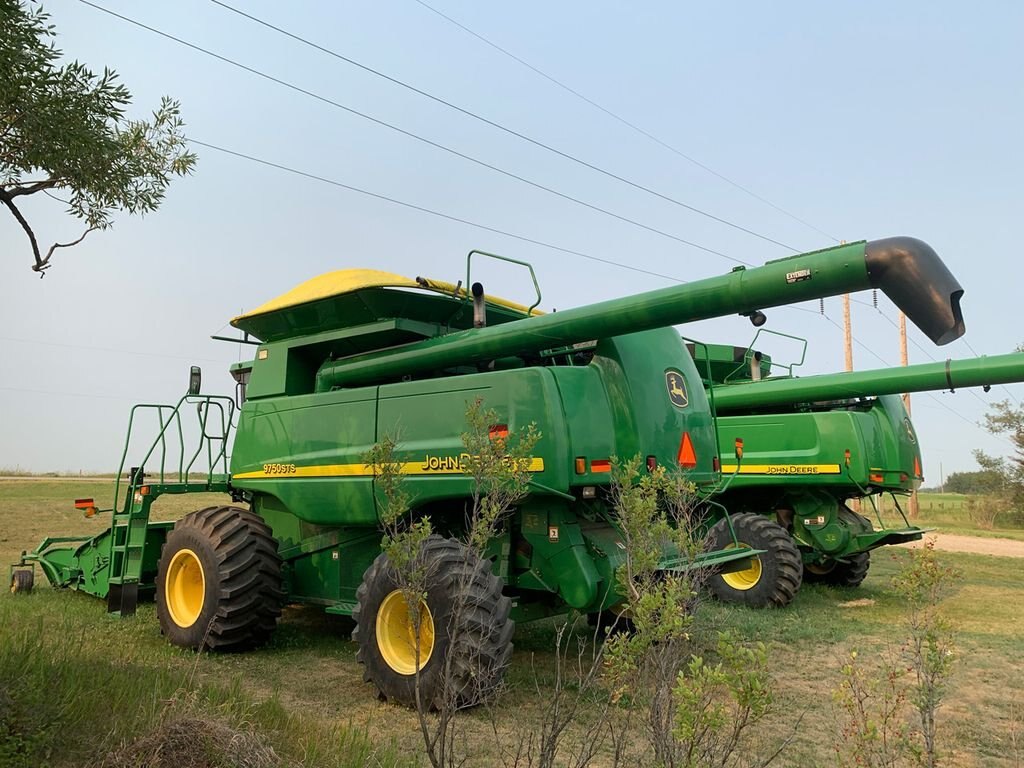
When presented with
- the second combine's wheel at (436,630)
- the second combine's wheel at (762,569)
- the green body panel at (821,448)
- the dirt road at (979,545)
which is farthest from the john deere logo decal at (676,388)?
the dirt road at (979,545)

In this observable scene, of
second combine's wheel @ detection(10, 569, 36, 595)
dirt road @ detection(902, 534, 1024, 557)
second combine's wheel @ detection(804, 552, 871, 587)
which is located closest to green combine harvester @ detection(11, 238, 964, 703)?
second combine's wheel @ detection(10, 569, 36, 595)

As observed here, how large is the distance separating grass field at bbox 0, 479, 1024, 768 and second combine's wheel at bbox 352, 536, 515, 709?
0.74ft

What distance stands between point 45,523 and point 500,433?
15.6 metres

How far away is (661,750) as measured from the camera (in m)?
2.65

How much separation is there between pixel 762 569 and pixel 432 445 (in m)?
5.22

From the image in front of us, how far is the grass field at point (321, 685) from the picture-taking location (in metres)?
3.56

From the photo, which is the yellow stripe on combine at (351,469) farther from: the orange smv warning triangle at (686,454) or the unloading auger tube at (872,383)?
the unloading auger tube at (872,383)

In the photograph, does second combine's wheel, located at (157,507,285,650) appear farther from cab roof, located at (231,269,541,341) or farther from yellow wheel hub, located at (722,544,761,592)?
yellow wheel hub, located at (722,544,761,592)

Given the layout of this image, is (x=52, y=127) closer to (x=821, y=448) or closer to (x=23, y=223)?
(x=23, y=223)

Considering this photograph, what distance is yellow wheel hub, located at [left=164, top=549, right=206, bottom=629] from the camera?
6496 mm

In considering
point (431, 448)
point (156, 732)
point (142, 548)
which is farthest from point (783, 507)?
point (156, 732)

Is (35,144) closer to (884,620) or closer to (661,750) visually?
(661,750)

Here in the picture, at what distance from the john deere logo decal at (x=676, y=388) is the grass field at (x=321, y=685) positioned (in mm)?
2265

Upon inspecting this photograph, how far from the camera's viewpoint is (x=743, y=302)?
14.8 ft
